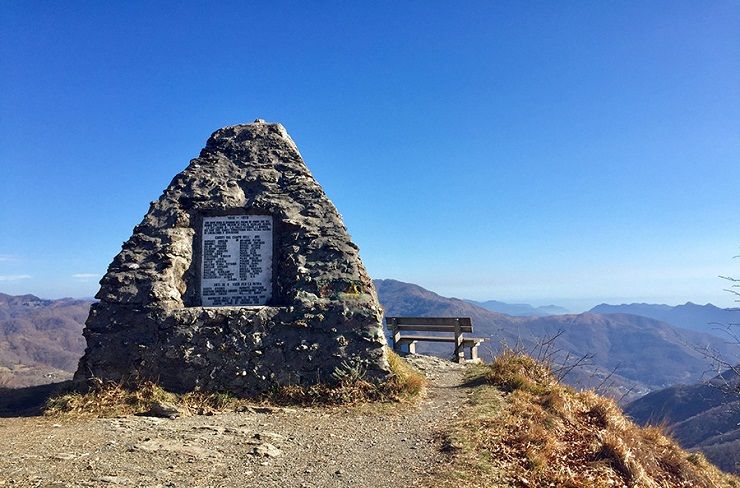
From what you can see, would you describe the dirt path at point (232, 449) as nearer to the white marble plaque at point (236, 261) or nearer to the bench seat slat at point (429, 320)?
the white marble plaque at point (236, 261)

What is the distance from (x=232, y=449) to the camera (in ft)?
20.4

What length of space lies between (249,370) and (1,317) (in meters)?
204

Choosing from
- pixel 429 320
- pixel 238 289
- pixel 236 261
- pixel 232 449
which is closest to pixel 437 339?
pixel 429 320

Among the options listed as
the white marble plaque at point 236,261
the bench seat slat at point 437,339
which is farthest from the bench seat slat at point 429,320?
the white marble plaque at point 236,261

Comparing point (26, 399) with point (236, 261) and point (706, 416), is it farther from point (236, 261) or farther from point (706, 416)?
point (706, 416)

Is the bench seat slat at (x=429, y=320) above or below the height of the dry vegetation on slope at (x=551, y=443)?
above

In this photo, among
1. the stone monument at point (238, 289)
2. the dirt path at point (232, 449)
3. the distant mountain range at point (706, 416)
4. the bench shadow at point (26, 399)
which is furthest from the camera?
the distant mountain range at point (706, 416)

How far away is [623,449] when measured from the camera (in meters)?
7.00

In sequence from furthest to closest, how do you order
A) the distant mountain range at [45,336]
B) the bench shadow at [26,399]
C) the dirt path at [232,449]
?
the distant mountain range at [45,336] → the bench shadow at [26,399] → the dirt path at [232,449]

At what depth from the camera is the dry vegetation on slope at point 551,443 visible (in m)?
5.88

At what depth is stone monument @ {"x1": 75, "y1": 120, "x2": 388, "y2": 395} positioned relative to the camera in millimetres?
8797

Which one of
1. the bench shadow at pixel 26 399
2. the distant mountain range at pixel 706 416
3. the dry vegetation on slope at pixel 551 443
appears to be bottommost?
the distant mountain range at pixel 706 416

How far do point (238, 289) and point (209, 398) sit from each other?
7.36 ft

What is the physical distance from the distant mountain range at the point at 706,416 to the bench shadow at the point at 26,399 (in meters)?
10.7
